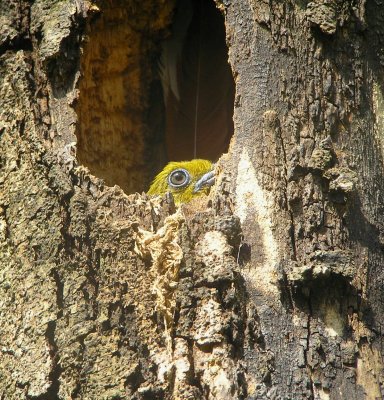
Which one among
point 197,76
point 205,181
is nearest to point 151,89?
point 197,76

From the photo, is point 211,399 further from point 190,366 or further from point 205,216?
point 205,216

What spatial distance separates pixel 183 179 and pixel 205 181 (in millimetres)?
268

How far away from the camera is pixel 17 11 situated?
13.2 feet

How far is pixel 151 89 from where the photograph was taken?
4.99 meters

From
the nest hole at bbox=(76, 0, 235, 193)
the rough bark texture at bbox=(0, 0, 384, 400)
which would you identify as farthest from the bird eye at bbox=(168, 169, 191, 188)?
the rough bark texture at bbox=(0, 0, 384, 400)

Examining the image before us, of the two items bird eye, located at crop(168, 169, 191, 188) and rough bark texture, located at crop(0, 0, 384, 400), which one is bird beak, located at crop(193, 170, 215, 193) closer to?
bird eye, located at crop(168, 169, 191, 188)

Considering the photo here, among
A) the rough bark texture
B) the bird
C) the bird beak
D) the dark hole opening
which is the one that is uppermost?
the dark hole opening

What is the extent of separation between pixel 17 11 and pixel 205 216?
1518 mm

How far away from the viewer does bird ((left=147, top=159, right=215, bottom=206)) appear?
5270mm

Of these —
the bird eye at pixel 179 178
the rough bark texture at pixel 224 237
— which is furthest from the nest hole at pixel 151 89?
the rough bark texture at pixel 224 237

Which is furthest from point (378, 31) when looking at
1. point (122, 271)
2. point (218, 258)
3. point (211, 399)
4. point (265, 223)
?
point (211, 399)

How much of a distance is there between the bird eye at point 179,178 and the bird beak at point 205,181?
4.8 inches

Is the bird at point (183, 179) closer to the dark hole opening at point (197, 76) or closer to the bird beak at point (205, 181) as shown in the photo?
the bird beak at point (205, 181)

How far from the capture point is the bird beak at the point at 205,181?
508 cm
